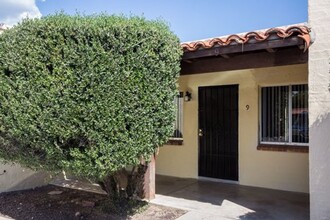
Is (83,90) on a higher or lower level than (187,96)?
lower

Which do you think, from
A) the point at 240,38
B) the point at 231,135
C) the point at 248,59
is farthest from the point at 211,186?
the point at 240,38

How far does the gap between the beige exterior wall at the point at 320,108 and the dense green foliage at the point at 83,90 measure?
9.46 ft

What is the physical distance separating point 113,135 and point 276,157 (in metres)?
5.53

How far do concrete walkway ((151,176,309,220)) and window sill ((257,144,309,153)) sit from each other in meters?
1.16

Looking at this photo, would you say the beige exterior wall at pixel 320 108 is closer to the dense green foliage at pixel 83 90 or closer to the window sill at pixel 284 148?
the window sill at pixel 284 148

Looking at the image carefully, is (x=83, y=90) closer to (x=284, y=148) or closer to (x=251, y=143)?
(x=251, y=143)

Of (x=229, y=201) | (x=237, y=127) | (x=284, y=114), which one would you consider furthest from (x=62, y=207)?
(x=284, y=114)

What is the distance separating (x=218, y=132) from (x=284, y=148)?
2122 millimetres

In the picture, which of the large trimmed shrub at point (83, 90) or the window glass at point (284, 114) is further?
the window glass at point (284, 114)

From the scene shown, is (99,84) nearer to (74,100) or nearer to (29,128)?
(74,100)

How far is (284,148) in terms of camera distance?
28.4ft

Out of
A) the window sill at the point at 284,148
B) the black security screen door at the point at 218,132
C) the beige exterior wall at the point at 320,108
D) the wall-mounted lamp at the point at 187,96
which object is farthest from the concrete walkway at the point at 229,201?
the wall-mounted lamp at the point at 187,96

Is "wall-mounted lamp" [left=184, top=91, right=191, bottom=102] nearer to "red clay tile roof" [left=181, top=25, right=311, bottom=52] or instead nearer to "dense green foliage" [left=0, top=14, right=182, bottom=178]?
"red clay tile roof" [left=181, top=25, right=311, bottom=52]

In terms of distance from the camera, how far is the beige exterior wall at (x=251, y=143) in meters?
8.52
